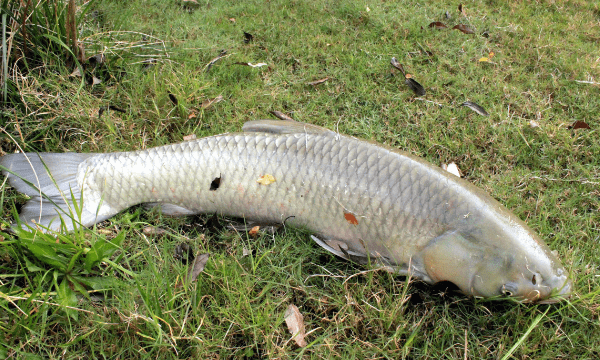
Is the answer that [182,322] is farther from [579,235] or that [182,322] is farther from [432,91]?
[432,91]

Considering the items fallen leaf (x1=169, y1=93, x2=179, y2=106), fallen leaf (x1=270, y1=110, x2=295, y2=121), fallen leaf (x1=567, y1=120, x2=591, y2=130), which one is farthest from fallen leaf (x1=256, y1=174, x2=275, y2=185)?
fallen leaf (x1=567, y1=120, x2=591, y2=130)

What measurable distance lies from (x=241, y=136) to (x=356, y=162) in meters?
0.71

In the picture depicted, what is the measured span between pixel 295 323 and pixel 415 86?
236cm

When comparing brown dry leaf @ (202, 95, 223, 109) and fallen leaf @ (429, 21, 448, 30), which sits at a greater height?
fallen leaf @ (429, 21, 448, 30)

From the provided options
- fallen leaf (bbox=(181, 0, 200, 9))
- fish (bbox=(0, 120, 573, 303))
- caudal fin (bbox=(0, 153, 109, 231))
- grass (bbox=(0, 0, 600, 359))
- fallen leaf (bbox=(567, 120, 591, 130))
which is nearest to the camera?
grass (bbox=(0, 0, 600, 359))

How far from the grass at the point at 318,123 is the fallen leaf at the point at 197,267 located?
4cm

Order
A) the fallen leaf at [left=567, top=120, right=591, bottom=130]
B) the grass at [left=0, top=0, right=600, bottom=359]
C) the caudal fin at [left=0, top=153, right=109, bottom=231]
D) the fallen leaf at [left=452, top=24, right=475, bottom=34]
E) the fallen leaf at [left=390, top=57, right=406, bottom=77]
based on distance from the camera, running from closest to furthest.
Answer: the grass at [left=0, top=0, right=600, bottom=359], the caudal fin at [left=0, top=153, right=109, bottom=231], the fallen leaf at [left=567, top=120, right=591, bottom=130], the fallen leaf at [left=390, top=57, right=406, bottom=77], the fallen leaf at [left=452, top=24, right=475, bottom=34]

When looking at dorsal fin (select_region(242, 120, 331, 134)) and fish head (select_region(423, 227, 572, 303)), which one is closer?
fish head (select_region(423, 227, 572, 303))

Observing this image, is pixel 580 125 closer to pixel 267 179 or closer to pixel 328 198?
pixel 328 198

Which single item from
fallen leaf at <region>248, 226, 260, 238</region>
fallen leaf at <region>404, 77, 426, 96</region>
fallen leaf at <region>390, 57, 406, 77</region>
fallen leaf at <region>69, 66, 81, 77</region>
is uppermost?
fallen leaf at <region>69, 66, 81, 77</region>

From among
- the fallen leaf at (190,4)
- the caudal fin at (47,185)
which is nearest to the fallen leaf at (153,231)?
the caudal fin at (47,185)

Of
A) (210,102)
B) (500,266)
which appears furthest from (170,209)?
(500,266)

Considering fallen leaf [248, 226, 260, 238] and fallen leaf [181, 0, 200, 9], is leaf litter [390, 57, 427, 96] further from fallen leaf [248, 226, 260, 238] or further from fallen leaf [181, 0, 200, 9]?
fallen leaf [181, 0, 200, 9]

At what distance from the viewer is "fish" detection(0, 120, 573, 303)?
2.16 meters
